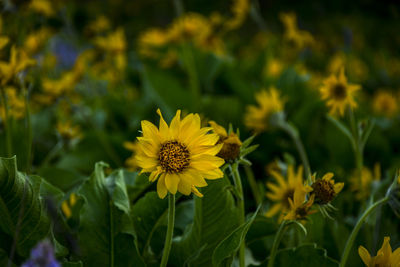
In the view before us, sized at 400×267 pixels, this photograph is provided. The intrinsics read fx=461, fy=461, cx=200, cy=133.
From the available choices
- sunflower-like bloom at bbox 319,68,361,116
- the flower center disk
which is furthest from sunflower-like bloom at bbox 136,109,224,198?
sunflower-like bloom at bbox 319,68,361,116

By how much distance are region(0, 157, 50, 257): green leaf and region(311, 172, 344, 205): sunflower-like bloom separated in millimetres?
439

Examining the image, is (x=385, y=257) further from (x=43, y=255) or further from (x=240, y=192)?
(x=43, y=255)

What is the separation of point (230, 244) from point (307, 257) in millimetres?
205

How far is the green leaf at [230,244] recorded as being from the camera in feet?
2.32

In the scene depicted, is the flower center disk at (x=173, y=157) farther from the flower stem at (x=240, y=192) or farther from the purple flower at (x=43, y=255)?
the purple flower at (x=43, y=255)

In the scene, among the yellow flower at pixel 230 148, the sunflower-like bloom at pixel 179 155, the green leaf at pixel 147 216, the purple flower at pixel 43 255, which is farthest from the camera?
the green leaf at pixel 147 216

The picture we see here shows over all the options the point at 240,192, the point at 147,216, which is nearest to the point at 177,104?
the point at 147,216

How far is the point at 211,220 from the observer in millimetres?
848

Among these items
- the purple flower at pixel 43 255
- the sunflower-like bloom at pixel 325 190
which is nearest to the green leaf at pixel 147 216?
the sunflower-like bloom at pixel 325 190

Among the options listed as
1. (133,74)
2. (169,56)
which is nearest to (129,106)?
(169,56)

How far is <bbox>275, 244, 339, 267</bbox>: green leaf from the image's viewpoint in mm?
840

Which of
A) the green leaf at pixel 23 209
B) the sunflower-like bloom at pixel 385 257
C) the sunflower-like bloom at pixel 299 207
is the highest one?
the green leaf at pixel 23 209

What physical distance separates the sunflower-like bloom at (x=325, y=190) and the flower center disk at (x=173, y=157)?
0.71 ft

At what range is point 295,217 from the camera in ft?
2.42
